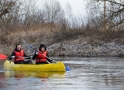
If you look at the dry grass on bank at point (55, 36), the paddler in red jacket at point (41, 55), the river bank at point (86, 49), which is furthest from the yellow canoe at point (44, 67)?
the dry grass on bank at point (55, 36)

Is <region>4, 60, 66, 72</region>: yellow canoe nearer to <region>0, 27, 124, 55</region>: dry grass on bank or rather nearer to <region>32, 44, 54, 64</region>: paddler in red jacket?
<region>32, 44, 54, 64</region>: paddler in red jacket

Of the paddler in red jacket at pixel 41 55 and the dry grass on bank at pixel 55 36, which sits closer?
the paddler in red jacket at pixel 41 55

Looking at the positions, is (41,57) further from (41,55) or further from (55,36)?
(55,36)

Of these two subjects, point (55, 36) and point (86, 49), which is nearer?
point (86, 49)

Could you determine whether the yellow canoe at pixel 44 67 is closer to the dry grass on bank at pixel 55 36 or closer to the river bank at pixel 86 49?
the river bank at pixel 86 49

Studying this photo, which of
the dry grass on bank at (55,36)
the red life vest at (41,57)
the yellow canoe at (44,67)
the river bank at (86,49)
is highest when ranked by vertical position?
the dry grass on bank at (55,36)

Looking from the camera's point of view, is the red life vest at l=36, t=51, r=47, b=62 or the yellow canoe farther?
the red life vest at l=36, t=51, r=47, b=62

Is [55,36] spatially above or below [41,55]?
above

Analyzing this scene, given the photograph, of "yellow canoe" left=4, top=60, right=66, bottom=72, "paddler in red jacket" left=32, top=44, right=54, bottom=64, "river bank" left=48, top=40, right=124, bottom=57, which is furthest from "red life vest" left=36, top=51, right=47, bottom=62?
"river bank" left=48, top=40, right=124, bottom=57

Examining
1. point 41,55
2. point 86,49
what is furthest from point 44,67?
point 86,49

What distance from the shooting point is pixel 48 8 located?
60250 millimetres

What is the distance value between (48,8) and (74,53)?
81.4 ft

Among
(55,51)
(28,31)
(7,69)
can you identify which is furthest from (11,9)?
(7,69)

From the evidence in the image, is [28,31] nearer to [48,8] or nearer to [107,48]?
[107,48]
